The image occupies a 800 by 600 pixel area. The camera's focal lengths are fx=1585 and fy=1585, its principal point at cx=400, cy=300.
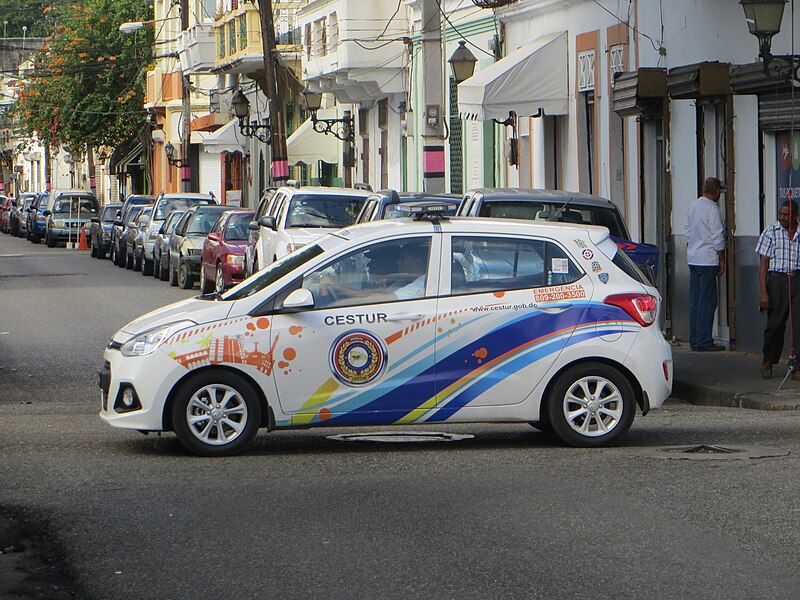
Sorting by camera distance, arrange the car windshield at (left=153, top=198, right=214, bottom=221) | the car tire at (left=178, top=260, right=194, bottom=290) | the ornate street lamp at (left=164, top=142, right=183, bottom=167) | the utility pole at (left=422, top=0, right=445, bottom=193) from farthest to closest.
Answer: the ornate street lamp at (left=164, top=142, right=183, bottom=167) < the car windshield at (left=153, top=198, right=214, bottom=221) < the car tire at (left=178, top=260, right=194, bottom=290) < the utility pole at (left=422, top=0, right=445, bottom=193)

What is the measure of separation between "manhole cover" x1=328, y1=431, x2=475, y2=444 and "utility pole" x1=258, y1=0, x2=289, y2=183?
861 inches

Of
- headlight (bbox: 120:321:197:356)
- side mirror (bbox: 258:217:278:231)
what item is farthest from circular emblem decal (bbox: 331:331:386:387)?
Result: side mirror (bbox: 258:217:278:231)

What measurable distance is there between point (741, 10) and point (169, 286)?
Result: 16161 millimetres

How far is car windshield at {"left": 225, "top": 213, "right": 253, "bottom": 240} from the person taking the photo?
2754 centimetres

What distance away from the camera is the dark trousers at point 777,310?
49.7 feet

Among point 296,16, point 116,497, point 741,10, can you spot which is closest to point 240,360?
point 116,497

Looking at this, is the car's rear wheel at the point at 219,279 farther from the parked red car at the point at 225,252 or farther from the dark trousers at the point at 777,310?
the dark trousers at the point at 777,310

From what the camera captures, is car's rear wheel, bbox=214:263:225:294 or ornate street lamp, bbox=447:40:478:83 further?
car's rear wheel, bbox=214:263:225:294

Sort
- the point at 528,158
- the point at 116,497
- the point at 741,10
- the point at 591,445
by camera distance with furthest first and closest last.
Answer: the point at 528,158
the point at 741,10
the point at 591,445
the point at 116,497

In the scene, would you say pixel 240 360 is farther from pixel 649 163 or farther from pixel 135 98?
pixel 135 98

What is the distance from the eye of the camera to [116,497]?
9.23m

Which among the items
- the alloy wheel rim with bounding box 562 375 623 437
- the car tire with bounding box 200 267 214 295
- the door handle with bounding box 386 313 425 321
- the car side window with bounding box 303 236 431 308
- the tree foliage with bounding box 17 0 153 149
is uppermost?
the tree foliage with bounding box 17 0 153 149

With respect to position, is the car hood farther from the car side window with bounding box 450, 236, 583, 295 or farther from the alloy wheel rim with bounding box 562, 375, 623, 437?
the alloy wheel rim with bounding box 562, 375, 623, 437

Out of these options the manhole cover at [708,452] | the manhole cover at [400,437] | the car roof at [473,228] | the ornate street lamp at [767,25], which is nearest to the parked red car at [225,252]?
the ornate street lamp at [767,25]
